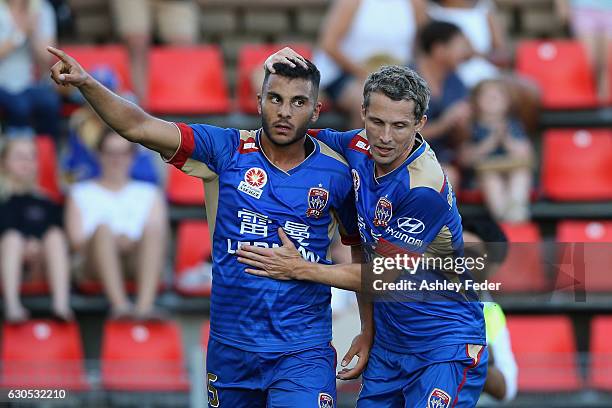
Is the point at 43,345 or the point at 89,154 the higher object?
the point at 89,154

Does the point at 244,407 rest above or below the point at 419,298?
below

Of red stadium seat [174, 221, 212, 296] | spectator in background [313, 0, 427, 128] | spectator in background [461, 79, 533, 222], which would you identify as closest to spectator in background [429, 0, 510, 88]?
spectator in background [313, 0, 427, 128]

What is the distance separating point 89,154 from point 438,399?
4899 mm

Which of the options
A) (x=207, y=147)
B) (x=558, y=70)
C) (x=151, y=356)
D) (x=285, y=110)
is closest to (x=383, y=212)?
(x=285, y=110)

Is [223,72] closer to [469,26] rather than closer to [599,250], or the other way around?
[469,26]

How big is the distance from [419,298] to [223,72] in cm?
609

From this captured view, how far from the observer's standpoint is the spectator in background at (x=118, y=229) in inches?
368

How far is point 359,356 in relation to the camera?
20.1 feet

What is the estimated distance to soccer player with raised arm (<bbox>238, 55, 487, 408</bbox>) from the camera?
5.71m

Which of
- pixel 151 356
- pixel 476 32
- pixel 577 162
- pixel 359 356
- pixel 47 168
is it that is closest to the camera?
pixel 359 356

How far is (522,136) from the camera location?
1033cm

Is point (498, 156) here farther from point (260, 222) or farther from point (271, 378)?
point (271, 378)

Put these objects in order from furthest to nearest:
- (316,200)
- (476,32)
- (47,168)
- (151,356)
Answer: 1. (476,32)
2. (47,168)
3. (151,356)
4. (316,200)

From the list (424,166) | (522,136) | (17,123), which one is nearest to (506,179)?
(522,136)
